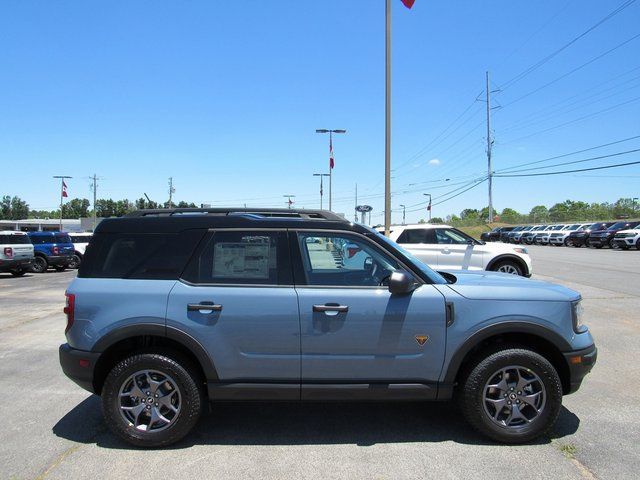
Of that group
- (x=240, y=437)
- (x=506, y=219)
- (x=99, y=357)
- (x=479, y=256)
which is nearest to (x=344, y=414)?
(x=240, y=437)

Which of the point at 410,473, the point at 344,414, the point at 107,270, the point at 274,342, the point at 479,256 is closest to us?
the point at 410,473

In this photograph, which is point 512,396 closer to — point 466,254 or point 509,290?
point 509,290

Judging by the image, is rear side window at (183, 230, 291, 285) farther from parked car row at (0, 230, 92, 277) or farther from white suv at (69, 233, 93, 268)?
white suv at (69, 233, 93, 268)

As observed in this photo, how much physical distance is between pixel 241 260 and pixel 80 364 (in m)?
1.50

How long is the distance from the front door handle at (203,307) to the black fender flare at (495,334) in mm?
1843

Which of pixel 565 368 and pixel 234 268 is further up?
pixel 234 268

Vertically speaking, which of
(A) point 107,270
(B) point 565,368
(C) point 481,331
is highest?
(A) point 107,270

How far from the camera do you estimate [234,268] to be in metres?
4.01

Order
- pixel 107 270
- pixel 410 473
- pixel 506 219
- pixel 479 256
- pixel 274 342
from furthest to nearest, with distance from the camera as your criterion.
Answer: pixel 506 219, pixel 479 256, pixel 107 270, pixel 274 342, pixel 410 473

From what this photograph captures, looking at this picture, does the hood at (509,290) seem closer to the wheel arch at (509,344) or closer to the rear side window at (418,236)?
the wheel arch at (509,344)

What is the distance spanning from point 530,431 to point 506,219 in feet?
289

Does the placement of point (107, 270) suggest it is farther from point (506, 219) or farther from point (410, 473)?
point (506, 219)

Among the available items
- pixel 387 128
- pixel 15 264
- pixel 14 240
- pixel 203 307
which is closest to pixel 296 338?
pixel 203 307

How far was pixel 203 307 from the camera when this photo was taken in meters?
3.82
